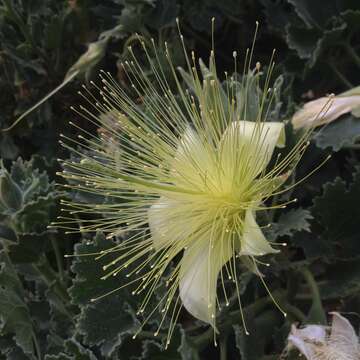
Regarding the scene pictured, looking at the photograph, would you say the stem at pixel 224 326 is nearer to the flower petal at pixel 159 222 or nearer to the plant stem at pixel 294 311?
the plant stem at pixel 294 311

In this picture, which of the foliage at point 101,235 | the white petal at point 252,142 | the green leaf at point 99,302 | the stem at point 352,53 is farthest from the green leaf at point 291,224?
the stem at point 352,53

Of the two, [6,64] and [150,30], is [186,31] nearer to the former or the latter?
[150,30]

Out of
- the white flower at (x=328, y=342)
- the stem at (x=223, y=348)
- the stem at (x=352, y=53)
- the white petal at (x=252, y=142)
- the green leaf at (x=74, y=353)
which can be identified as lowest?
the stem at (x=223, y=348)

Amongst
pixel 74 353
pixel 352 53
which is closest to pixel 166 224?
pixel 74 353

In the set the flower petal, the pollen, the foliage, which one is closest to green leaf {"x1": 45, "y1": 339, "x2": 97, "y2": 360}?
the foliage

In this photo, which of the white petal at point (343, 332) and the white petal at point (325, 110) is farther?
the white petal at point (325, 110)

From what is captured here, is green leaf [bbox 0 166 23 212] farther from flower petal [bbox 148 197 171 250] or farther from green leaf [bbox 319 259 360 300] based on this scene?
green leaf [bbox 319 259 360 300]

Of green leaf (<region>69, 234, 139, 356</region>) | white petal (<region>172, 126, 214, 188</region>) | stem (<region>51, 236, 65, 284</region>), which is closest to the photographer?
white petal (<region>172, 126, 214, 188</region>)
